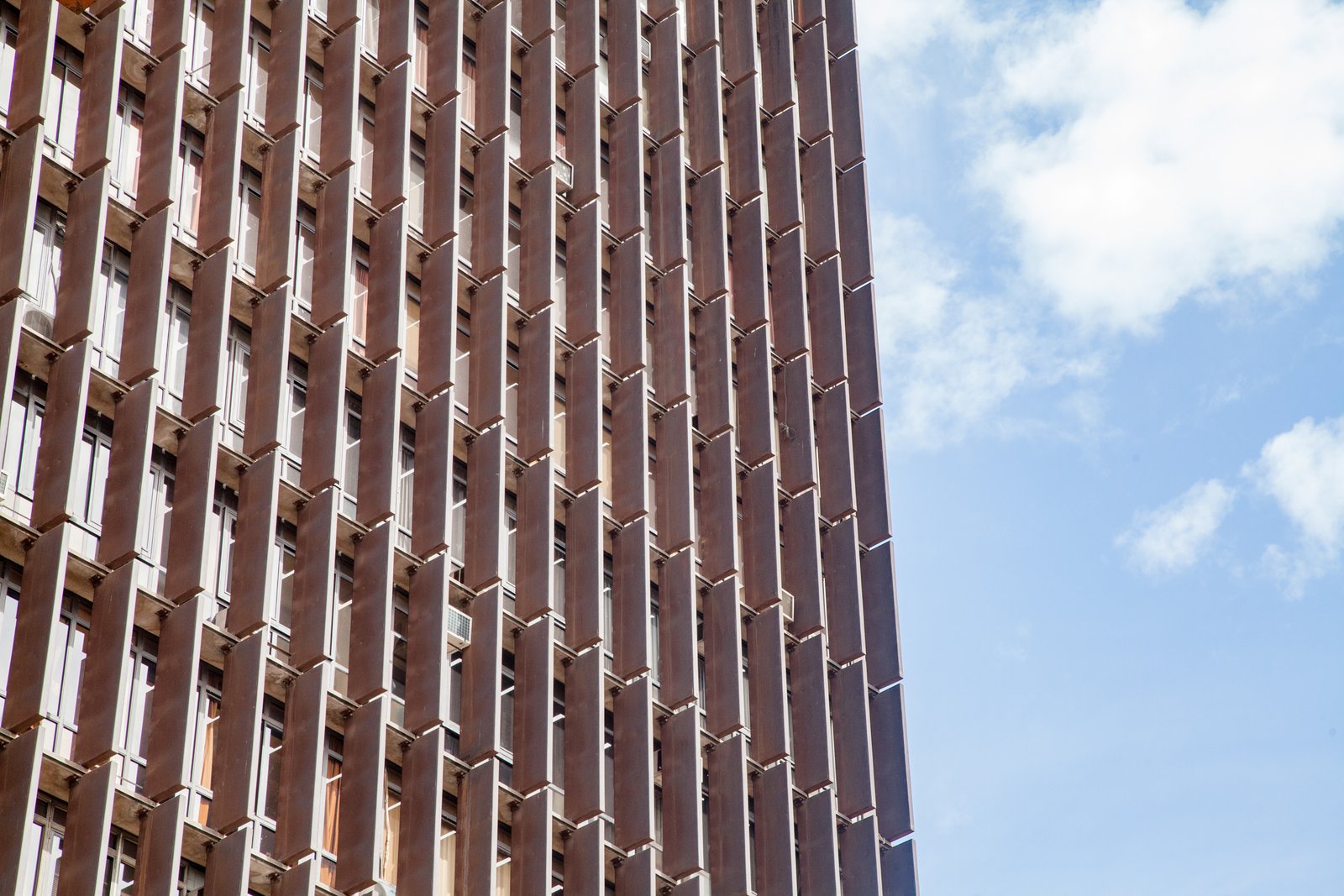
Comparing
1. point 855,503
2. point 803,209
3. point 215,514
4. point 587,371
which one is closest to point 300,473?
point 215,514

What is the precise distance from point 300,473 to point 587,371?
9869 millimetres

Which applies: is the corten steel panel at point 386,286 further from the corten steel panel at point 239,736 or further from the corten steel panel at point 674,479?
the corten steel panel at point 674,479

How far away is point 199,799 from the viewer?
3800 cm

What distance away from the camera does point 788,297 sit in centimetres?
6009

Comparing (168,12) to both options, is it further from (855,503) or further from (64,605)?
(855,503)

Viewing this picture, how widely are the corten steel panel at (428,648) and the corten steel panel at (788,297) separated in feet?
57.8

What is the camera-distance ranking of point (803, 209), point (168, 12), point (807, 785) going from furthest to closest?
point (803, 209) → point (807, 785) → point (168, 12)

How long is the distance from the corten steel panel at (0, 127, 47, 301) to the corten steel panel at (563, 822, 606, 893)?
1563cm

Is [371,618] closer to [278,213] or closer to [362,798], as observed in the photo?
[362,798]

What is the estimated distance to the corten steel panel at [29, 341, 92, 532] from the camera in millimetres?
36969

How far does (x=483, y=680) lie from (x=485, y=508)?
417 cm

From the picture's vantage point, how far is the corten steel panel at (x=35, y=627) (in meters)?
34.9

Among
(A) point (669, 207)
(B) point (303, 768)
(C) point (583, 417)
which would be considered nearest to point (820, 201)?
(A) point (669, 207)

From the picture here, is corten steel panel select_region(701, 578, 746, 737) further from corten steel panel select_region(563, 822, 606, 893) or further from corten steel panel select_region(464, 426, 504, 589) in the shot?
corten steel panel select_region(464, 426, 504, 589)
